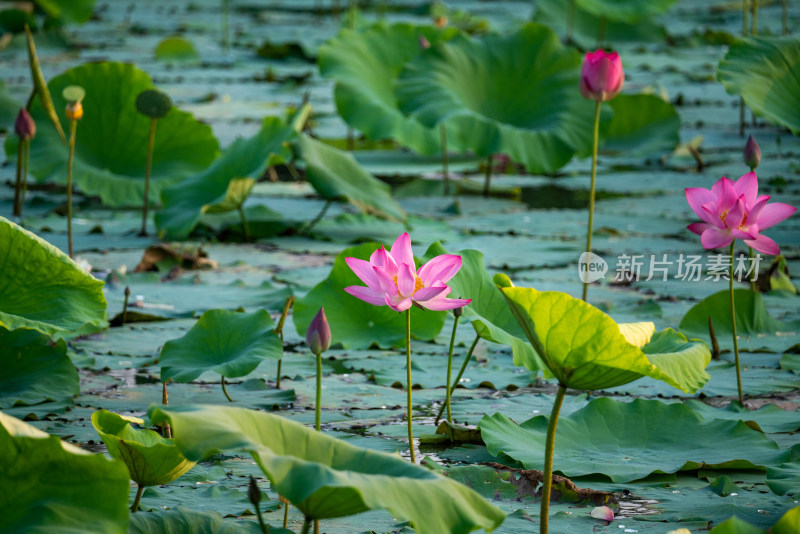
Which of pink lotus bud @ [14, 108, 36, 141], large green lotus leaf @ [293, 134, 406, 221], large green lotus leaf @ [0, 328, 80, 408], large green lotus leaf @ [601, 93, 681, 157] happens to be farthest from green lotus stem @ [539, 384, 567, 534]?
large green lotus leaf @ [601, 93, 681, 157]

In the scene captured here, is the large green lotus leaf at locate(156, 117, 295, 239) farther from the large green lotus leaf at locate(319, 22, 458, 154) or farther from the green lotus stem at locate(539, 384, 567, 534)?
the green lotus stem at locate(539, 384, 567, 534)

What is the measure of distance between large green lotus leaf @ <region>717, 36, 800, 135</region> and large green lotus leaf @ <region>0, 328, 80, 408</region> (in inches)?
63.8

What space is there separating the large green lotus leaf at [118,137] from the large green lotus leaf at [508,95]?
733 mm

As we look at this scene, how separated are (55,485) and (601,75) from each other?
4.60ft

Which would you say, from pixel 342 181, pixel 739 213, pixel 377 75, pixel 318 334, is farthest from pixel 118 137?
pixel 739 213

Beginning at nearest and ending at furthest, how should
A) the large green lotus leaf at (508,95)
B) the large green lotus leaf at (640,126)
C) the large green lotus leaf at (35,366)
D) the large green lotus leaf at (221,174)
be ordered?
1. the large green lotus leaf at (35,366)
2. the large green lotus leaf at (221,174)
3. the large green lotus leaf at (508,95)
4. the large green lotus leaf at (640,126)

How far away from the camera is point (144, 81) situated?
3.13 metres

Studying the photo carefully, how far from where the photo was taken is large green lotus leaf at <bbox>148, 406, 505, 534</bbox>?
2.85ft

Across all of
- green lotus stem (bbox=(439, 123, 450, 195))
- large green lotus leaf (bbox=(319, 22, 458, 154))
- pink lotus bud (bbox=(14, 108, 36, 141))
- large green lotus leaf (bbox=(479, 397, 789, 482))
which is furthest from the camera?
green lotus stem (bbox=(439, 123, 450, 195))

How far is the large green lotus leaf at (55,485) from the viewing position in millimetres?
952

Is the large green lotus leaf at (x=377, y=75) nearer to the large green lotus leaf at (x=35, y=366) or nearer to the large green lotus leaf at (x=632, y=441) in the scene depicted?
the large green lotus leaf at (x=35, y=366)

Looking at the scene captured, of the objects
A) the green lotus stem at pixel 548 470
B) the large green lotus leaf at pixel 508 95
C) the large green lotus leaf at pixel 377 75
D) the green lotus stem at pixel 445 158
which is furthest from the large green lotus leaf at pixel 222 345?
the green lotus stem at pixel 445 158

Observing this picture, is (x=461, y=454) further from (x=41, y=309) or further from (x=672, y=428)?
(x=41, y=309)

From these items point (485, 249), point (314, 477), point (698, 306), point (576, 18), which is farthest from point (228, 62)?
point (314, 477)
